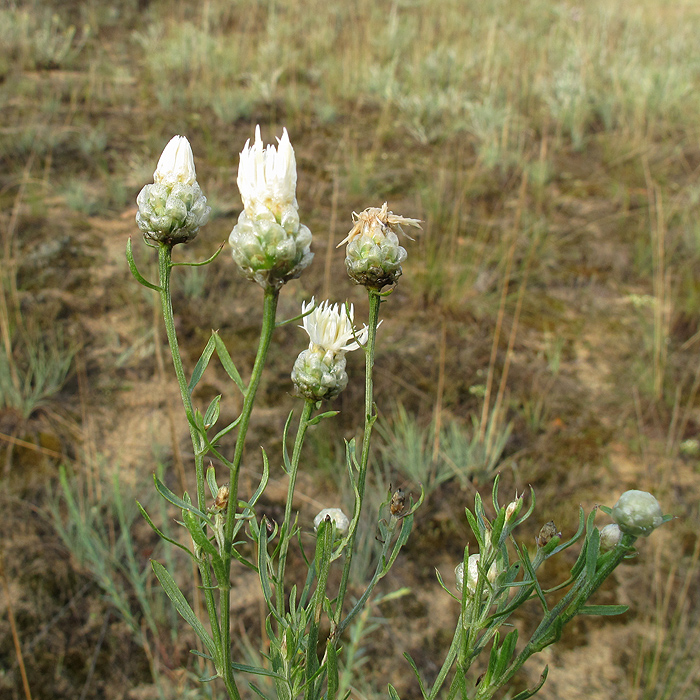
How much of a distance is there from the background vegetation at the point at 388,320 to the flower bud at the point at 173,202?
73cm

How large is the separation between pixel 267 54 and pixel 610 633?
229 inches

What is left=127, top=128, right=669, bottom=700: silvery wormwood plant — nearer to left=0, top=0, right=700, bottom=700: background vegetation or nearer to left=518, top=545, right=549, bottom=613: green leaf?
left=518, top=545, right=549, bottom=613: green leaf

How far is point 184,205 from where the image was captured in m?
0.70

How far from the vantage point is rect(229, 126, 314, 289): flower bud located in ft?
1.86

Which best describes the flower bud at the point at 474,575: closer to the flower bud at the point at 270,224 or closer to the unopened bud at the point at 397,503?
the unopened bud at the point at 397,503

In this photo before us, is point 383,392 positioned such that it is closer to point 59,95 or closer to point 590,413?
point 590,413

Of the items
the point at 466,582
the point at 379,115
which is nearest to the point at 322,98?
the point at 379,115

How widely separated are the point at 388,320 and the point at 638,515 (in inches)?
102

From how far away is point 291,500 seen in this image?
733 millimetres

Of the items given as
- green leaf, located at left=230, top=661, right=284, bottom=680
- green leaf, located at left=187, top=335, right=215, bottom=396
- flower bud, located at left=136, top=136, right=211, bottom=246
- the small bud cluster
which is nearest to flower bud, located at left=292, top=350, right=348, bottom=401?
the small bud cluster

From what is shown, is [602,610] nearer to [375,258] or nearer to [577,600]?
[577,600]

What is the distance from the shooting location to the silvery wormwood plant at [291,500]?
1.91ft

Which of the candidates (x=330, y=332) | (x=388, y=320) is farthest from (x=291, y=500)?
(x=388, y=320)

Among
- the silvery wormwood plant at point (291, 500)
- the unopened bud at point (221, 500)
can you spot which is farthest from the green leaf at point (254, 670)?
the unopened bud at point (221, 500)
